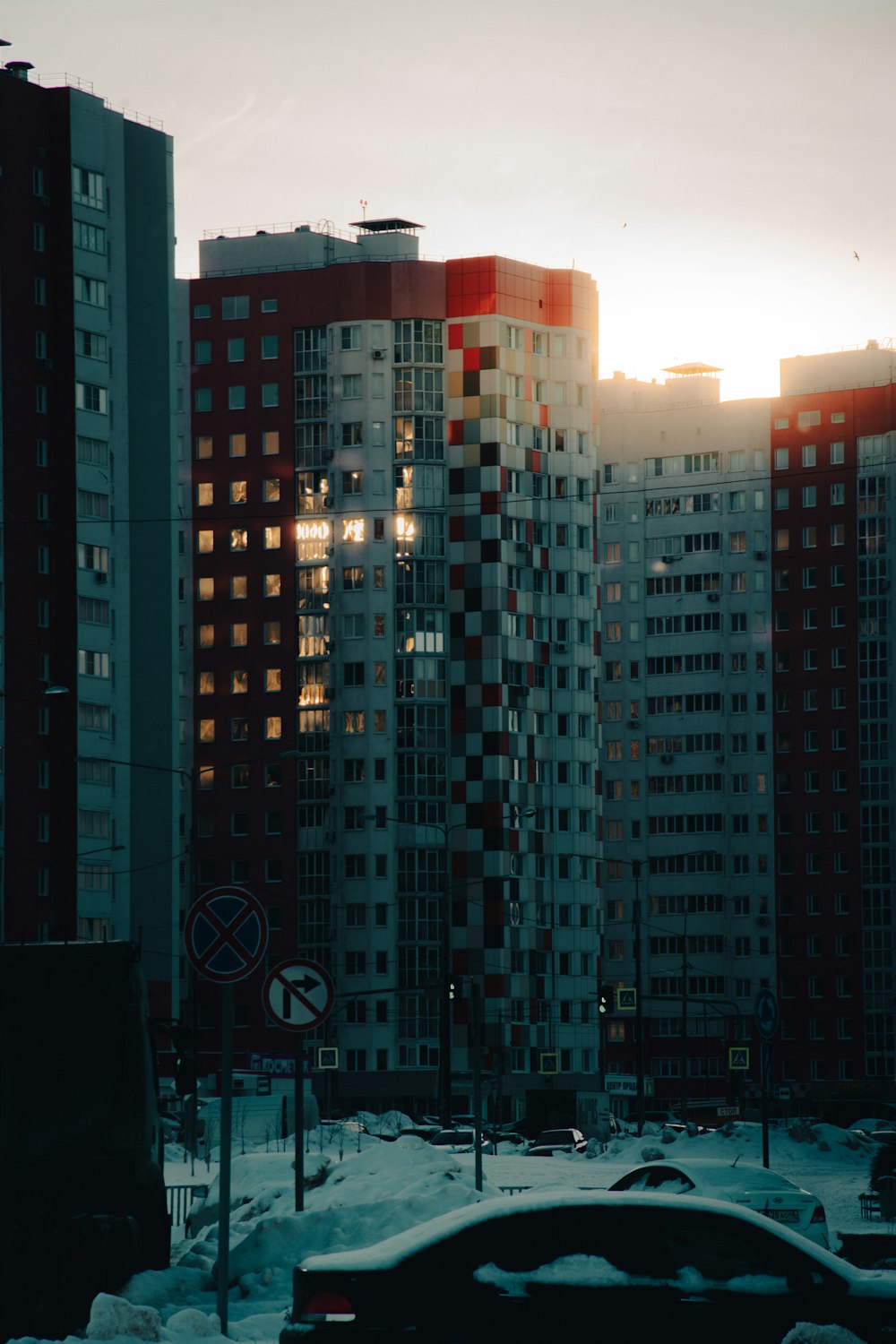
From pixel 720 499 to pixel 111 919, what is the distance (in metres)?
60.7

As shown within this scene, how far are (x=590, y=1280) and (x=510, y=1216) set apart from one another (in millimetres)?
563

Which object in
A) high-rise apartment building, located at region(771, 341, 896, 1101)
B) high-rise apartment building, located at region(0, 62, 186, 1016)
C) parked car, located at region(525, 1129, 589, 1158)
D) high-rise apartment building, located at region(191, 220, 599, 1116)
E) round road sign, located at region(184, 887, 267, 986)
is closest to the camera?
round road sign, located at region(184, 887, 267, 986)

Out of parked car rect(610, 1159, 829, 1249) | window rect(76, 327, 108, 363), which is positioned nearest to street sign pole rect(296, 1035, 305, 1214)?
parked car rect(610, 1159, 829, 1249)

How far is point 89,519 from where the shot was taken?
326ft

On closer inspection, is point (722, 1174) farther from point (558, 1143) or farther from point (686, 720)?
point (686, 720)

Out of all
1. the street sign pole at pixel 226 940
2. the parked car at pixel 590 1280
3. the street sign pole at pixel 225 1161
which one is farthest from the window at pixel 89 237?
the parked car at pixel 590 1280

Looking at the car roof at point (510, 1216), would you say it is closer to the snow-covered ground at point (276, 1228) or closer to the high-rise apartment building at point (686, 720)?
the snow-covered ground at point (276, 1228)

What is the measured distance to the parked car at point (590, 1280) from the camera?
11.4 m

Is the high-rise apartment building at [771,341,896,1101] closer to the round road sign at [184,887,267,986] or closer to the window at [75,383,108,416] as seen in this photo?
the window at [75,383,108,416]

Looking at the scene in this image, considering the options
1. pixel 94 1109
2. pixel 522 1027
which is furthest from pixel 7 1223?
pixel 522 1027

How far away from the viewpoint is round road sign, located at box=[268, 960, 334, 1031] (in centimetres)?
1816

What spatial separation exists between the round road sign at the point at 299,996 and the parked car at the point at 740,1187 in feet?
17.6

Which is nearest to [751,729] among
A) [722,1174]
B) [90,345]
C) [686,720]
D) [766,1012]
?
[686,720]

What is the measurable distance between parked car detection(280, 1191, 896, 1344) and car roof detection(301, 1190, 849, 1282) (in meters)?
0.01
